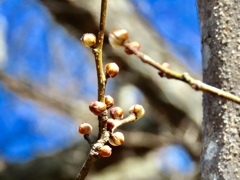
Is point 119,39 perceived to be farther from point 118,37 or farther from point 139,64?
point 139,64

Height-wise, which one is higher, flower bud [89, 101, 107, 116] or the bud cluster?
the bud cluster

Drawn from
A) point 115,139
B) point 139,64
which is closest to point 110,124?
point 115,139

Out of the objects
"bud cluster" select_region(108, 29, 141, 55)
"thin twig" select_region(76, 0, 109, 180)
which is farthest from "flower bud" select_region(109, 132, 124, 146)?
"bud cluster" select_region(108, 29, 141, 55)

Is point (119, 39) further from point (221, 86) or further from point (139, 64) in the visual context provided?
point (139, 64)

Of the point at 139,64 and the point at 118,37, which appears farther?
the point at 139,64

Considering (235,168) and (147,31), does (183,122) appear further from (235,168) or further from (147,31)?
(235,168)

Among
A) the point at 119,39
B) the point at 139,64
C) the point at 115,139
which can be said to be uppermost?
the point at 119,39

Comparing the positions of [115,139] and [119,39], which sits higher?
[119,39]

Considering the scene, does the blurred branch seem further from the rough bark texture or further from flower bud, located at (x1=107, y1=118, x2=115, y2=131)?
flower bud, located at (x1=107, y1=118, x2=115, y2=131)

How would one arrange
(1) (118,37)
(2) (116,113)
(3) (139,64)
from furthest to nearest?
(3) (139,64), (2) (116,113), (1) (118,37)

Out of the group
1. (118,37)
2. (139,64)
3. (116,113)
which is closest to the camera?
(118,37)
